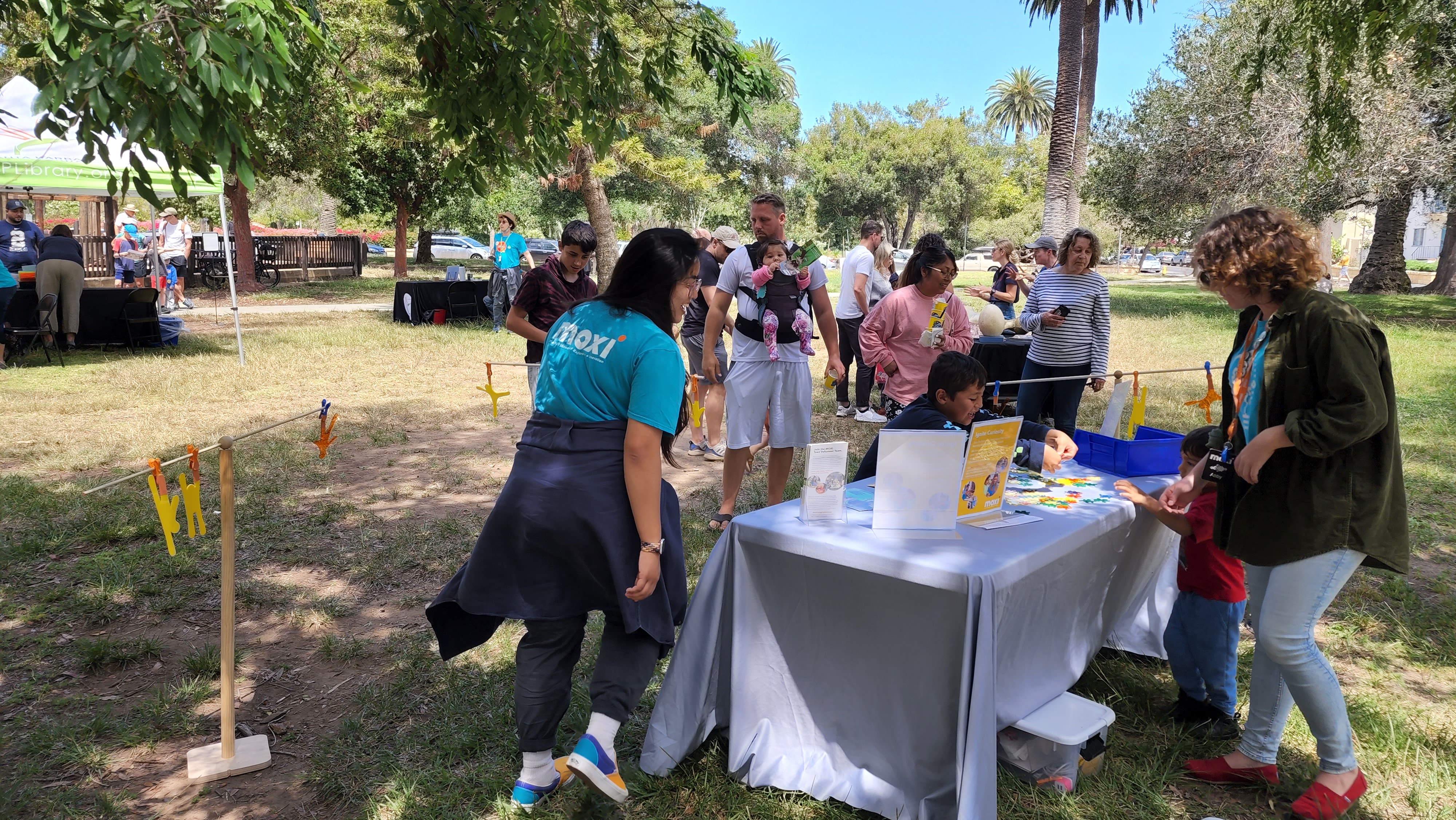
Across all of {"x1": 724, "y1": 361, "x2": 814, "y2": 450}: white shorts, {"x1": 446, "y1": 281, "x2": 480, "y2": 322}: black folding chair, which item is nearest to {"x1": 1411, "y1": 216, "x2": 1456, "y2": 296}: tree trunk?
{"x1": 446, "y1": 281, "x2": 480, "y2": 322}: black folding chair

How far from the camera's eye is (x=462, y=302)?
15.6 metres

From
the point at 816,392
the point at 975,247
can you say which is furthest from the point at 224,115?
the point at 975,247

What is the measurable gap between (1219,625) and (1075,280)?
283cm

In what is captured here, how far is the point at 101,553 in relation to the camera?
15.8 feet

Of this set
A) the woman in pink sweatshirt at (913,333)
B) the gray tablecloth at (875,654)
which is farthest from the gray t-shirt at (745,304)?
the gray tablecloth at (875,654)

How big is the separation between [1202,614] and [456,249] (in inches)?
1630

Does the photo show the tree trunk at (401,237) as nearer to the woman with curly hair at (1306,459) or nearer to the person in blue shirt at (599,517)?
the person in blue shirt at (599,517)

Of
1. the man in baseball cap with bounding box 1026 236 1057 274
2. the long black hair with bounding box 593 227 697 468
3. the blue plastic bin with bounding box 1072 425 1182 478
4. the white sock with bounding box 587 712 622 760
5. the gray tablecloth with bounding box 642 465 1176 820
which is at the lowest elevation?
the white sock with bounding box 587 712 622 760

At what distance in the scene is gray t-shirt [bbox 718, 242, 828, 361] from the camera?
476cm

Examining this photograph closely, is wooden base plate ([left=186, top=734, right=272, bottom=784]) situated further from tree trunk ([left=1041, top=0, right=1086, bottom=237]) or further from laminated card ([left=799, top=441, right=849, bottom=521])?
tree trunk ([left=1041, top=0, right=1086, bottom=237])

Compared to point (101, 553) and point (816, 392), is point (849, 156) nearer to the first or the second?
point (816, 392)

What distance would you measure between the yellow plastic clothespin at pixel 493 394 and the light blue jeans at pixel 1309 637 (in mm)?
4836

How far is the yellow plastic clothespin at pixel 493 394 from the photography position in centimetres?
670

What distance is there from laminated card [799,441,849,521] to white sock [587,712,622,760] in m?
0.80
